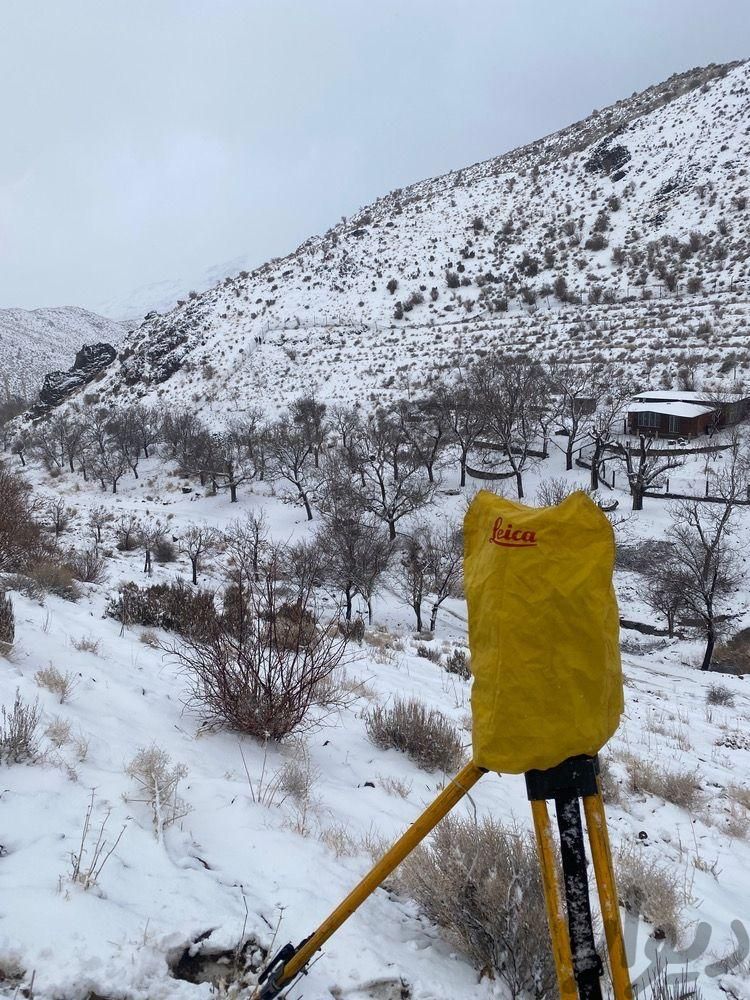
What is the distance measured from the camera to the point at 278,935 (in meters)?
2.21

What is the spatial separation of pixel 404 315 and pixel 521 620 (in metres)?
56.9

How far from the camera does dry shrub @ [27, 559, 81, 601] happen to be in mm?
7684

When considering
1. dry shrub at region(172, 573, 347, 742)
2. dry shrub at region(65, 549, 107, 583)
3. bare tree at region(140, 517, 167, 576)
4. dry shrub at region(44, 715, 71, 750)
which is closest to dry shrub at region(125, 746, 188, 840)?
dry shrub at region(44, 715, 71, 750)

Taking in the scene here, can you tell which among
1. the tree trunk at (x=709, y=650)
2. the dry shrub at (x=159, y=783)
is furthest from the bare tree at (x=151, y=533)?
the tree trunk at (x=709, y=650)

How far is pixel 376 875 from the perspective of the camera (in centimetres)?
187

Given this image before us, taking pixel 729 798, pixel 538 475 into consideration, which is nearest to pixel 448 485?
pixel 538 475

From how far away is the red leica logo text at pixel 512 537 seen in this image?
1591mm

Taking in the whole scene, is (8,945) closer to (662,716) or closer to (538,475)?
(662,716)

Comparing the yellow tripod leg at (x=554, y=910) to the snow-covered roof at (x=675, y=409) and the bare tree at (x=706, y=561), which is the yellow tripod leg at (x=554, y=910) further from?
the snow-covered roof at (x=675, y=409)

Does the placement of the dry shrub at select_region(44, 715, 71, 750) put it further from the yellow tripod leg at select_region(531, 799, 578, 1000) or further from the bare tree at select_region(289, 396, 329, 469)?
the bare tree at select_region(289, 396, 329, 469)

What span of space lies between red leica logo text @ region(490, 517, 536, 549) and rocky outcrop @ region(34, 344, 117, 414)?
71.8 meters

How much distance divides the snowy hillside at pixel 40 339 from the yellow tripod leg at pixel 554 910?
12418 centimetres

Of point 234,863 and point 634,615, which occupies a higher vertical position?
point 234,863

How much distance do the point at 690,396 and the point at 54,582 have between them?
35188mm
